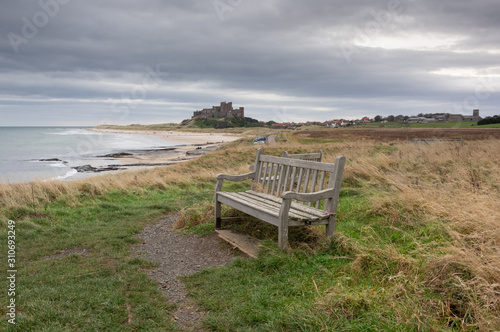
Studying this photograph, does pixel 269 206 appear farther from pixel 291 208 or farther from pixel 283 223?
pixel 283 223

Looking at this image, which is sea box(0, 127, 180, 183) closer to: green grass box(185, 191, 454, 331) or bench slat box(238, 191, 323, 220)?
bench slat box(238, 191, 323, 220)

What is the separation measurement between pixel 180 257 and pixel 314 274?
216 centimetres

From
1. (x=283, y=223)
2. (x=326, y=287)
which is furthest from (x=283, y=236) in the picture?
(x=326, y=287)

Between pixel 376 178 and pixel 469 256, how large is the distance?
5931mm

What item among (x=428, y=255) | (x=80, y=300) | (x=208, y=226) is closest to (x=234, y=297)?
(x=80, y=300)

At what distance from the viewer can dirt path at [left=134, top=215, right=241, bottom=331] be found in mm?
3589

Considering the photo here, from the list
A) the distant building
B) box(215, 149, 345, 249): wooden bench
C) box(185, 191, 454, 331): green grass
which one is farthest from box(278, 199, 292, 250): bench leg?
the distant building

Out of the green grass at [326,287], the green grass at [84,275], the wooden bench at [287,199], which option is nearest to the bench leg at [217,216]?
the wooden bench at [287,199]

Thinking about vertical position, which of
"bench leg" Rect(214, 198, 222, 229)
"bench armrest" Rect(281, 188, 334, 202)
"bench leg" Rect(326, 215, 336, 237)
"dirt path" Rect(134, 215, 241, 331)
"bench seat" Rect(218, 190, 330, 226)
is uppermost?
"bench armrest" Rect(281, 188, 334, 202)

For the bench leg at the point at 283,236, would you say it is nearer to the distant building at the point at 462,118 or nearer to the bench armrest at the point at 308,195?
the bench armrest at the point at 308,195

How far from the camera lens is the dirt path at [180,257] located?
3589 mm

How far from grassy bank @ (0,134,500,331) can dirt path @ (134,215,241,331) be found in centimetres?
15

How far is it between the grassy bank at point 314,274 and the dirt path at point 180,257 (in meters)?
0.15

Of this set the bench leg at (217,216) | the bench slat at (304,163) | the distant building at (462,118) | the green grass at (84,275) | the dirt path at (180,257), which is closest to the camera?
the green grass at (84,275)
